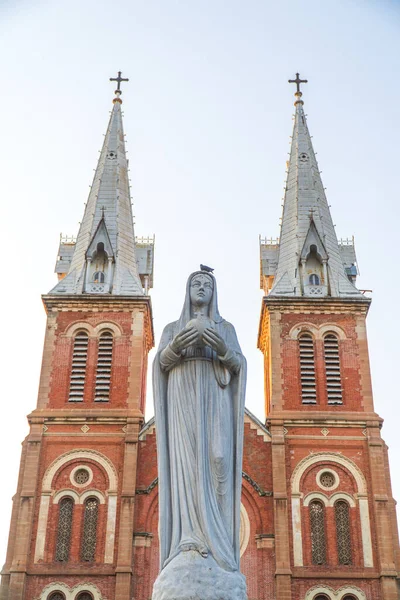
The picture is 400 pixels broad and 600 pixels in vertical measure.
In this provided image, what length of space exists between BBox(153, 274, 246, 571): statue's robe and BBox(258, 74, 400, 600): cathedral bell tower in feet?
70.0

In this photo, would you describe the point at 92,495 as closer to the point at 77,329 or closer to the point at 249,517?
the point at 249,517

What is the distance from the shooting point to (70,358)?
3241 cm

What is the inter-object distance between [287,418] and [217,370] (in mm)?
23244

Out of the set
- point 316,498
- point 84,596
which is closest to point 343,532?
point 316,498

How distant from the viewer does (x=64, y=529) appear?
2917 cm

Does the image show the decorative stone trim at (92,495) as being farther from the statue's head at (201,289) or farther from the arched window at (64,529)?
the statue's head at (201,289)

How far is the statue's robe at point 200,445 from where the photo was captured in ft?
24.7

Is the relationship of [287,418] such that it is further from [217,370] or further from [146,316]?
[217,370]

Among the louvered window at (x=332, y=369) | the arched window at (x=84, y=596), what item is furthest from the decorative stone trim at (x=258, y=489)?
the arched window at (x=84, y=596)

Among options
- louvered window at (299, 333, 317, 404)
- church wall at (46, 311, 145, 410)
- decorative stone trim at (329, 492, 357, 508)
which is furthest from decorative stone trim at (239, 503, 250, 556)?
church wall at (46, 311, 145, 410)

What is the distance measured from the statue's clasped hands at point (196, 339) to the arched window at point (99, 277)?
27.1m

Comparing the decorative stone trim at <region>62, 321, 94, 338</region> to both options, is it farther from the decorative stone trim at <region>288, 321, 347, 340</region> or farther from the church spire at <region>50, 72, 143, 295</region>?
the decorative stone trim at <region>288, 321, 347, 340</region>

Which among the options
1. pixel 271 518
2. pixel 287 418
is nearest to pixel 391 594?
pixel 271 518

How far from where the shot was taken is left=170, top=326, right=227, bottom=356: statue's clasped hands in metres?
7.95
